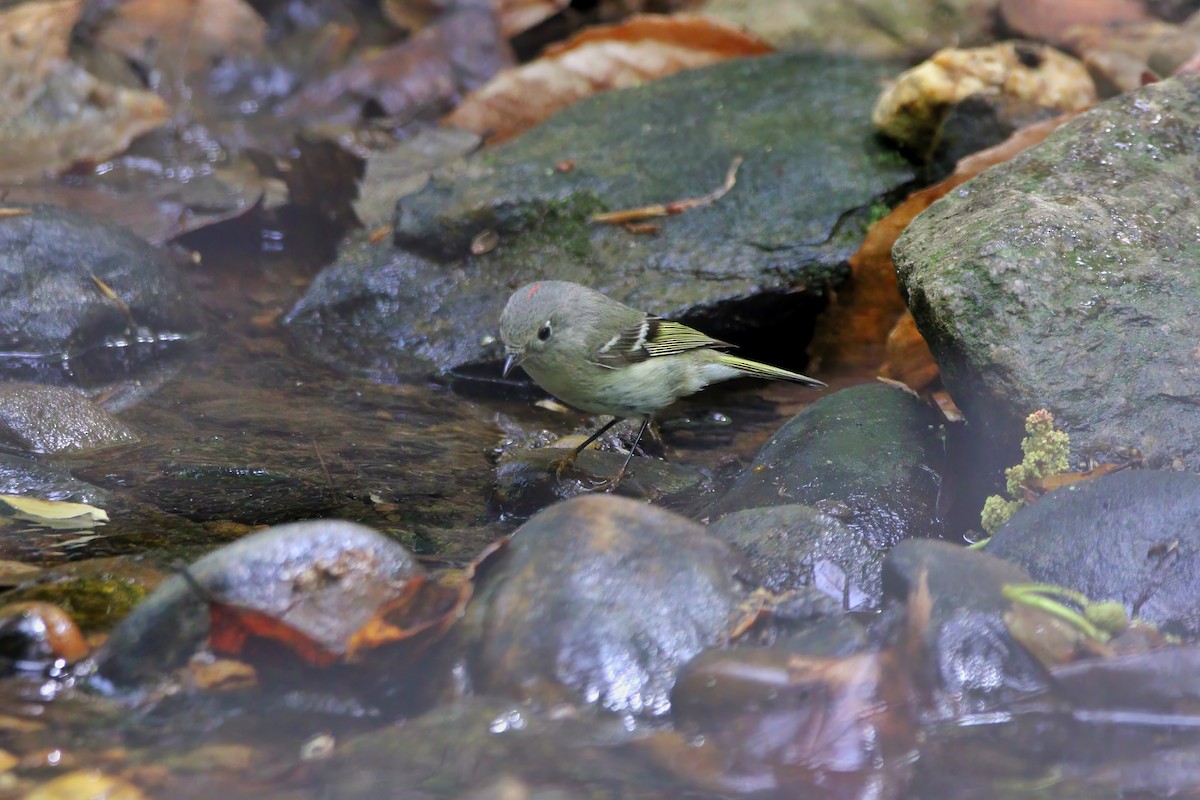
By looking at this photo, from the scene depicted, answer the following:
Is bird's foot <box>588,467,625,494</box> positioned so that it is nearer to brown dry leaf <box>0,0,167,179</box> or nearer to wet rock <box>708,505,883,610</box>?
wet rock <box>708,505,883,610</box>

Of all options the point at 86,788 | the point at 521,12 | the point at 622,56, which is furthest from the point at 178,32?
the point at 86,788

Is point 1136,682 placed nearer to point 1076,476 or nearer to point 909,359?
point 1076,476

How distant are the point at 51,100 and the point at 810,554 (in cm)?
686

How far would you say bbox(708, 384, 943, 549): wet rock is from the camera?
12.7 feet

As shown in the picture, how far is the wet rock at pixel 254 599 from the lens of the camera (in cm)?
281

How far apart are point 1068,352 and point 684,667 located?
1.76 meters

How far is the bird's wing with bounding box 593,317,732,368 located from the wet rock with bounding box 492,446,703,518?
0.43 metres

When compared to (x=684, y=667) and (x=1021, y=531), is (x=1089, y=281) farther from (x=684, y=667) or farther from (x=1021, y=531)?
(x=684, y=667)

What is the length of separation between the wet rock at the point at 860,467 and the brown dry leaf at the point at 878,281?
1.08 metres

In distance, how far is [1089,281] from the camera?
379cm

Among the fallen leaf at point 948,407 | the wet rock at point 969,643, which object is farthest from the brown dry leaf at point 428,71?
the wet rock at point 969,643

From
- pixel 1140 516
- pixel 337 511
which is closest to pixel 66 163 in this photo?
pixel 337 511

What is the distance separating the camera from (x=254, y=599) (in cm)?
280

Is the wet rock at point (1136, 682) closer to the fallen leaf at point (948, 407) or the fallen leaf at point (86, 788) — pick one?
the fallen leaf at point (948, 407)
